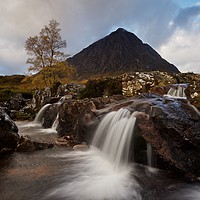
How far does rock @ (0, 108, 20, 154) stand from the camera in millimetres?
10055

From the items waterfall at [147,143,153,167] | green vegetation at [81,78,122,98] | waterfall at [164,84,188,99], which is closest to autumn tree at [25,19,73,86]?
green vegetation at [81,78,122,98]

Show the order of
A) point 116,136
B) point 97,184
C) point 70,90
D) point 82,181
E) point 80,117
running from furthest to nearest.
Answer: point 70,90 → point 80,117 → point 116,136 → point 82,181 → point 97,184

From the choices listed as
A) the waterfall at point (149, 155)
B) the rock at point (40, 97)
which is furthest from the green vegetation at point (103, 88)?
the waterfall at point (149, 155)

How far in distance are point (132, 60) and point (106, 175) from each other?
190529mm

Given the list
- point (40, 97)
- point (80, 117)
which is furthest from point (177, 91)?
point (40, 97)

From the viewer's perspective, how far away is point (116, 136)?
9.36 metres

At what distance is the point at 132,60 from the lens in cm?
19188

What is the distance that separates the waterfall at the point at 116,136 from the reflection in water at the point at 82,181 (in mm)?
394

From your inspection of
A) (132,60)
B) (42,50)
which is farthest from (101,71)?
(42,50)

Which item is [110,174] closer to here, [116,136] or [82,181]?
[82,181]

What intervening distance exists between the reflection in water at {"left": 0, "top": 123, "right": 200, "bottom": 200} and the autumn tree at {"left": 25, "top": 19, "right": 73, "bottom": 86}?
82.0ft

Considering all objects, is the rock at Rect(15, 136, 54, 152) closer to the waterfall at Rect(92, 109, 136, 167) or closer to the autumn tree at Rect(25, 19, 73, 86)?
the waterfall at Rect(92, 109, 136, 167)

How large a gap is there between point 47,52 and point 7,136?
2615 cm

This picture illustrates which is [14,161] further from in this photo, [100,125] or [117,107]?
[117,107]
